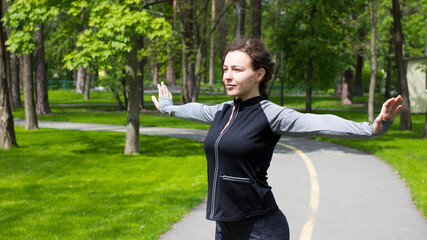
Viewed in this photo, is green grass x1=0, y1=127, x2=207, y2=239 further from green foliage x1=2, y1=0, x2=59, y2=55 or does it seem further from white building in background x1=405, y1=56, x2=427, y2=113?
white building in background x1=405, y1=56, x2=427, y2=113

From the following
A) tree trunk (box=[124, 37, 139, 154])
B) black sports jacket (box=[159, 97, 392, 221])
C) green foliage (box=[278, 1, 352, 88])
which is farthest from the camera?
green foliage (box=[278, 1, 352, 88])

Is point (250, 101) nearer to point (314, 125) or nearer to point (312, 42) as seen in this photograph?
point (314, 125)

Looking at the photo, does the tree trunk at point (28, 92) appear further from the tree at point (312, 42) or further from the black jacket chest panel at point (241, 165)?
the black jacket chest panel at point (241, 165)

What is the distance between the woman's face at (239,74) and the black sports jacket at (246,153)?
0.33ft

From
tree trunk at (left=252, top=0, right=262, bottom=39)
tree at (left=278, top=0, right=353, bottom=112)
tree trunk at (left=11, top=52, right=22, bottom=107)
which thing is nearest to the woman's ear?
tree at (left=278, top=0, right=353, bottom=112)

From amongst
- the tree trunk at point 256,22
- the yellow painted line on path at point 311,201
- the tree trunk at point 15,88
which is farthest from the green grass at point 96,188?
the tree trunk at point 15,88

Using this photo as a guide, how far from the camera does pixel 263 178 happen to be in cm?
301

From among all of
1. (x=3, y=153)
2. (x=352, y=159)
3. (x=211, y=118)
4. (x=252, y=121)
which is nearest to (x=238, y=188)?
(x=252, y=121)

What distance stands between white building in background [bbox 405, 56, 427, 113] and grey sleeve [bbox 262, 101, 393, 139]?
31.1 meters

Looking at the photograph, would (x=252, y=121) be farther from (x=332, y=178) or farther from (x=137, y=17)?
(x=137, y=17)

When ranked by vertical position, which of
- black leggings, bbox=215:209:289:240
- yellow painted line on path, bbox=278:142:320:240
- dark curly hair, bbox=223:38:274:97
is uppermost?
dark curly hair, bbox=223:38:274:97

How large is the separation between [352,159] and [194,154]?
4.56 metres

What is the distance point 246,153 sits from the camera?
2871mm

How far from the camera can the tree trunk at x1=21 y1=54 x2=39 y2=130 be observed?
1980 centimetres
